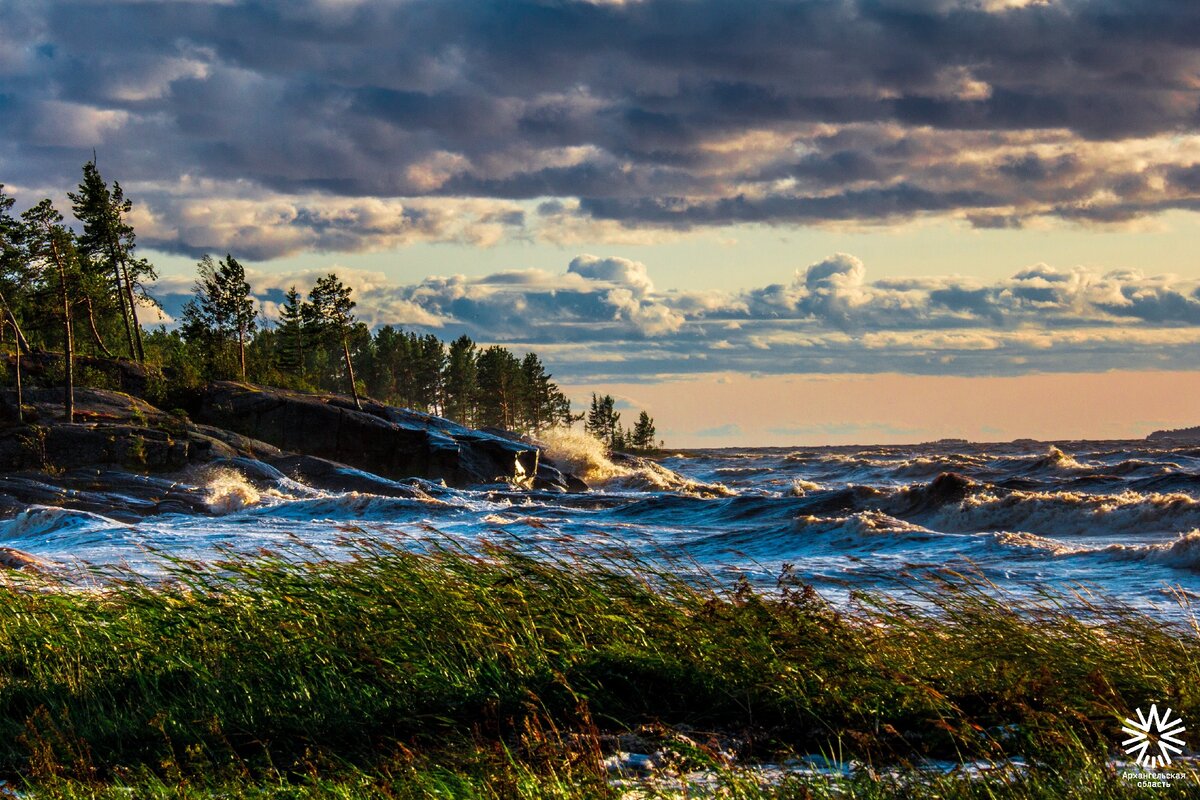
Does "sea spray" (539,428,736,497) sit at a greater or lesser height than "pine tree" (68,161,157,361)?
lesser

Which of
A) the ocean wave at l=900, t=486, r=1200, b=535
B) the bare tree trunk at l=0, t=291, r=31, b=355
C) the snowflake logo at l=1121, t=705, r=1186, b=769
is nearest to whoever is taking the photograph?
the snowflake logo at l=1121, t=705, r=1186, b=769

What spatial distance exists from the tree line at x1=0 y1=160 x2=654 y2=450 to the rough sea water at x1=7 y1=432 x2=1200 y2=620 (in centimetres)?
1732

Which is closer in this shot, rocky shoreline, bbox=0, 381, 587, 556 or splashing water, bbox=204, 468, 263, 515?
splashing water, bbox=204, 468, 263, 515

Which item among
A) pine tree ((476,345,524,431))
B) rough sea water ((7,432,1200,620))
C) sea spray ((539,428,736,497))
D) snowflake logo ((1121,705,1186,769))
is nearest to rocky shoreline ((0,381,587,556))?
rough sea water ((7,432,1200,620))

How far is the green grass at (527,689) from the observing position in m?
5.90

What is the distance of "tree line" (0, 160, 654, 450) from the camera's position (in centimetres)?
5181

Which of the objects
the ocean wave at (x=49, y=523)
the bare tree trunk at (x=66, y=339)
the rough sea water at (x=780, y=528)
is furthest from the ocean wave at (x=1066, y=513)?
the bare tree trunk at (x=66, y=339)

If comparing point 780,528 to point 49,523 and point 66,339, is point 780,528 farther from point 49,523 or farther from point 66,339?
point 66,339

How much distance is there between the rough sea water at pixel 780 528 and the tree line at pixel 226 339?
56.8 feet

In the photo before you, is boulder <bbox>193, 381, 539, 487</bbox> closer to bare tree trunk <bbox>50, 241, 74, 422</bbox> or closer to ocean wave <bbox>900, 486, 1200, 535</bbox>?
bare tree trunk <bbox>50, 241, 74, 422</bbox>

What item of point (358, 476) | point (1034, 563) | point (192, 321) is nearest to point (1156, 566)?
point (1034, 563)

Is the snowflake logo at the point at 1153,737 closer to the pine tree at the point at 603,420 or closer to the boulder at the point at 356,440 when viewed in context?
the boulder at the point at 356,440

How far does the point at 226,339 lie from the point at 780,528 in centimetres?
6548

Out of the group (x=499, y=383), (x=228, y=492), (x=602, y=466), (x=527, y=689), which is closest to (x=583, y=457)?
(x=602, y=466)
